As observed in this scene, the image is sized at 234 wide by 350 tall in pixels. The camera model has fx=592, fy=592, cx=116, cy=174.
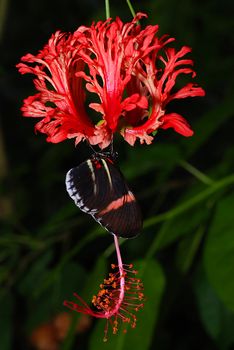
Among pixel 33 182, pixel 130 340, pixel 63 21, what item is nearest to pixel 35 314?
pixel 130 340

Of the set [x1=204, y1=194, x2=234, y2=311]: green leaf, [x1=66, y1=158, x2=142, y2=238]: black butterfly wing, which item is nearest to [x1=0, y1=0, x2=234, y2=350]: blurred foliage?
[x1=204, y1=194, x2=234, y2=311]: green leaf

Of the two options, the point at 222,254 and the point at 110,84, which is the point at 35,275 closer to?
the point at 222,254

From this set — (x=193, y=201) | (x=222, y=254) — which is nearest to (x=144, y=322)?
(x=222, y=254)

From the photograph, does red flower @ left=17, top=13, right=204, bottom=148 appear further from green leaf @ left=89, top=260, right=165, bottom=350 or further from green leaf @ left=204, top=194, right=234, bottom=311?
green leaf @ left=89, top=260, right=165, bottom=350

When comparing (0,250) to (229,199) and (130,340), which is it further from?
(229,199)

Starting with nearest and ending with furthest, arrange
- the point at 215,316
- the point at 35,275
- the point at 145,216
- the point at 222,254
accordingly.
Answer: the point at 222,254 < the point at 215,316 < the point at 35,275 < the point at 145,216

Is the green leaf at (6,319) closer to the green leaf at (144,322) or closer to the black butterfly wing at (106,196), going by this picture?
the green leaf at (144,322)

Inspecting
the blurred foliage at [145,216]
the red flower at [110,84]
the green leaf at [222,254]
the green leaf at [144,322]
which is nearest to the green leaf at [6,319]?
the blurred foliage at [145,216]
